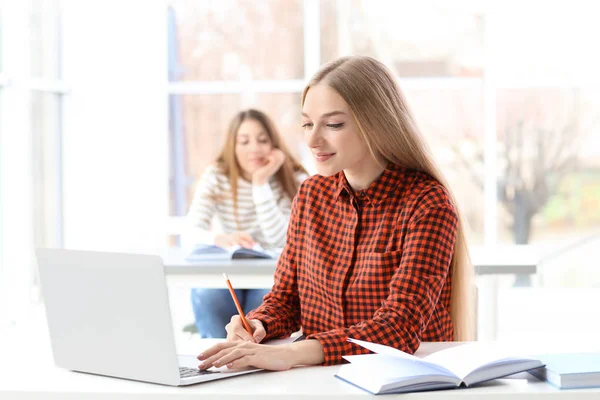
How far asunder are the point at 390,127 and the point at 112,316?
0.77m

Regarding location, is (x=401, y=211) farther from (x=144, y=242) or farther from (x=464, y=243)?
(x=144, y=242)

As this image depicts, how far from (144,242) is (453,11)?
2.45 m

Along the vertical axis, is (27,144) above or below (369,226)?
above

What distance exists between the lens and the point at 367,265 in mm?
1899

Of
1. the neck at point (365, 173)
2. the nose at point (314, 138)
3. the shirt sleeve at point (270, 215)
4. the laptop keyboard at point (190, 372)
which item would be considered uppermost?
the nose at point (314, 138)

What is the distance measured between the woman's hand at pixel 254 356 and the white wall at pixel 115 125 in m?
3.84

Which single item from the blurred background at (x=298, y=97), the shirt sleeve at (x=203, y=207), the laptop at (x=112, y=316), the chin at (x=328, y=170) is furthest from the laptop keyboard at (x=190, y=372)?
the blurred background at (x=298, y=97)

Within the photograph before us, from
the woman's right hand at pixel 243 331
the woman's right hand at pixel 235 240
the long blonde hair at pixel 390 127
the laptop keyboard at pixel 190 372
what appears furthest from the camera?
the woman's right hand at pixel 235 240

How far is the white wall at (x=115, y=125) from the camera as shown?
17.7 ft

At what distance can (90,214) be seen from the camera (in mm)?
5512

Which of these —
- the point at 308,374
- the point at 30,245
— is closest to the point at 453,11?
the point at 30,245

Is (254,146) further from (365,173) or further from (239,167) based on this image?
(365,173)

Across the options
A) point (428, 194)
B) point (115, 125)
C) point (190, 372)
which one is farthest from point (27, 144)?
point (190, 372)

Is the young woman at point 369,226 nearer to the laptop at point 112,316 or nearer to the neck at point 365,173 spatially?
the neck at point 365,173
